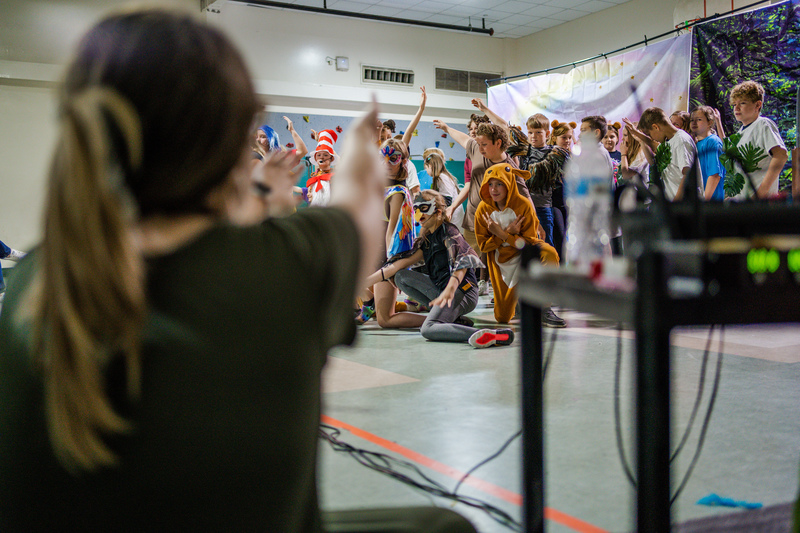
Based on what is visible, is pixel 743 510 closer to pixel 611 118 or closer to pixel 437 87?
pixel 611 118

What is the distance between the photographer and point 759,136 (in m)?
4.86

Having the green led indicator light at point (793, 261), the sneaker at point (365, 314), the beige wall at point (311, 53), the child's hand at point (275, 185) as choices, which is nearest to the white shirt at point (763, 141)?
the beige wall at point (311, 53)

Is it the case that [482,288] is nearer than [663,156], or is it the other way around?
[663,156]

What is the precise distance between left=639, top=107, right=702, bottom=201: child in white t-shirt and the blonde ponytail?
17.0ft

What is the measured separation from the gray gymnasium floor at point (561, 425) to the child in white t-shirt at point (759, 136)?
1.22 meters

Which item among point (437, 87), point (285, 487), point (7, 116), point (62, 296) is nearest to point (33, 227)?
point (62, 296)

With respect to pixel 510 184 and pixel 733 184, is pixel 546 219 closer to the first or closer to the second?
pixel 510 184

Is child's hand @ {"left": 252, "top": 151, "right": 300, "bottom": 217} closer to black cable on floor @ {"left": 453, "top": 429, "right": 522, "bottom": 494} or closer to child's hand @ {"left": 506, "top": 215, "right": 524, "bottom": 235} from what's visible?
black cable on floor @ {"left": 453, "top": 429, "right": 522, "bottom": 494}

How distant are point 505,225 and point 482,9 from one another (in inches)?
263

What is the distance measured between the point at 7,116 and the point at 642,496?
1008cm

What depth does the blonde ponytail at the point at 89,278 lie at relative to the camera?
58 cm

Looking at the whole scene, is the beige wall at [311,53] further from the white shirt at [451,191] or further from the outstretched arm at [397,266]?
the outstretched arm at [397,266]

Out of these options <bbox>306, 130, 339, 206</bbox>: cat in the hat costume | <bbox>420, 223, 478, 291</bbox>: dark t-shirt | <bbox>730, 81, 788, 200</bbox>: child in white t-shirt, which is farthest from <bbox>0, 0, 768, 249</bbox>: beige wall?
<bbox>420, 223, 478, 291</bbox>: dark t-shirt

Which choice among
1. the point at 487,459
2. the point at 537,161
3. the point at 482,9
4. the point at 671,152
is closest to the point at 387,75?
the point at 482,9
